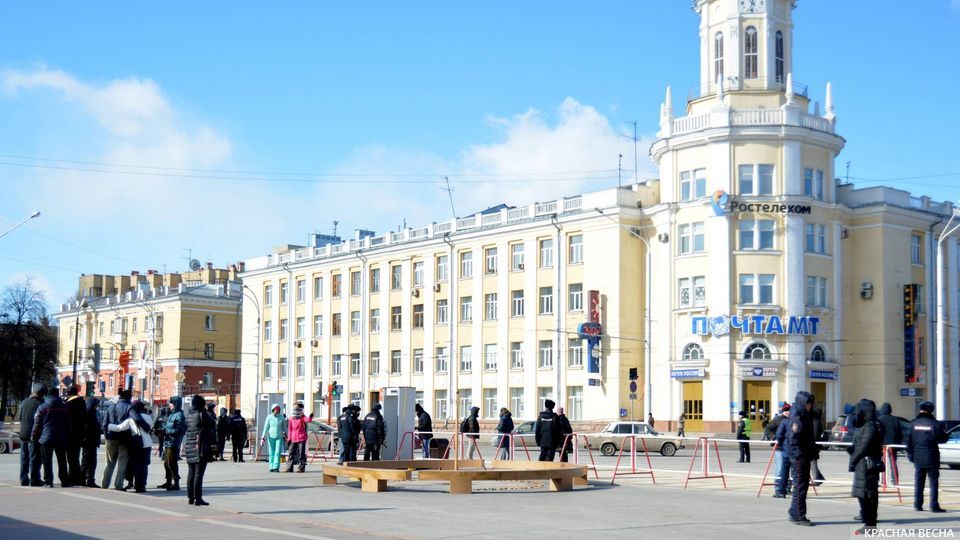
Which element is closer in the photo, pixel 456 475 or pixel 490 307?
pixel 456 475

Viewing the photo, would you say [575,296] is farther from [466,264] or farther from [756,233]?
[756,233]

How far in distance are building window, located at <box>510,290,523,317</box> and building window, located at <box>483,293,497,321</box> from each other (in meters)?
1.32

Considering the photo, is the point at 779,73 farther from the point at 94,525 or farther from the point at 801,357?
the point at 94,525

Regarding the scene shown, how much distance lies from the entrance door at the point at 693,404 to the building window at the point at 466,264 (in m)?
15.7

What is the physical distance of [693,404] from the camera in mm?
56875

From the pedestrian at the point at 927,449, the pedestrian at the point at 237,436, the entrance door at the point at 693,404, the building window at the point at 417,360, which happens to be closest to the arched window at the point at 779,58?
the entrance door at the point at 693,404

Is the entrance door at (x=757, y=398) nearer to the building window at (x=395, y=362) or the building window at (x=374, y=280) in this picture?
the building window at (x=395, y=362)

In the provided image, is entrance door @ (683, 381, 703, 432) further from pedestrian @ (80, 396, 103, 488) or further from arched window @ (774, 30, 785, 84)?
pedestrian @ (80, 396, 103, 488)

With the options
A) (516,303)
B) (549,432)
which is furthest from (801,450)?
(516,303)

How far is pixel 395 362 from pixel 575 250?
1548 centimetres

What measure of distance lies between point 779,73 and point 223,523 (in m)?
49.4

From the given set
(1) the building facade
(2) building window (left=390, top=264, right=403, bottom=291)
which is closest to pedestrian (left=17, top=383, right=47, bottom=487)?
(2) building window (left=390, top=264, right=403, bottom=291)

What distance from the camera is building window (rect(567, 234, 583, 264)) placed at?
61.8 metres

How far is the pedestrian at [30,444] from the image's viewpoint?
2002 cm
